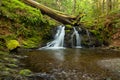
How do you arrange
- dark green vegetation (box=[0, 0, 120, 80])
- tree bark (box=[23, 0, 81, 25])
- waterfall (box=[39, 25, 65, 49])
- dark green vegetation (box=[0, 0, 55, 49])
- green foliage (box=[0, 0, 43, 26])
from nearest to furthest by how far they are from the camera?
dark green vegetation (box=[0, 0, 120, 80]), dark green vegetation (box=[0, 0, 55, 49]), green foliage (box=[0, 0, 43, 26]), waterfall (box=[39, 25, 65, 49]), tree bark (box=[23, 0, 81, 25])

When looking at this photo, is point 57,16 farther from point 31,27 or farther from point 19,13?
point 19,13

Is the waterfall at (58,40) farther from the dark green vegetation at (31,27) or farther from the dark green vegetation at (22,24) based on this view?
the dark green vegetation at (22,24)

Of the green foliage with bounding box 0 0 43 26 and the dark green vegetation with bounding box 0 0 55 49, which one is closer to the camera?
the dark green vegetation with bounding box 0 0 55 49

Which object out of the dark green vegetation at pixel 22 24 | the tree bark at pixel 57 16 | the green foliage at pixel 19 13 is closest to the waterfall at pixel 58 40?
the dark green vegetation at pixel 22 24

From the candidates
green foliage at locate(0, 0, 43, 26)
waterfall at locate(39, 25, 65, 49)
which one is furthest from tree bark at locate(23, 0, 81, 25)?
green foliage at locate(0, 0, 43, 26)

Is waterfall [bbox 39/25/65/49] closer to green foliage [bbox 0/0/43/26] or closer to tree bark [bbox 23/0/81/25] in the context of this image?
tree bark [bbox 23/0/81/25]

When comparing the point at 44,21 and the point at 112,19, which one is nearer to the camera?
the point at 44,21

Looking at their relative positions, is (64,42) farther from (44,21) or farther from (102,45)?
(102,45)

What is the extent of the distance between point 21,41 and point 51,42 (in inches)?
131

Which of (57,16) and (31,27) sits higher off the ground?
(57,16)

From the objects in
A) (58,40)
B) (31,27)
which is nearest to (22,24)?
(31,27)

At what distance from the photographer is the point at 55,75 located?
25.8 ft

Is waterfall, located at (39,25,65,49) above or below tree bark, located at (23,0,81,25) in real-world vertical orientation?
below

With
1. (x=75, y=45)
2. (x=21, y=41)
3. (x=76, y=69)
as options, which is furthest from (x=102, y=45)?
(x=76, y=69)
